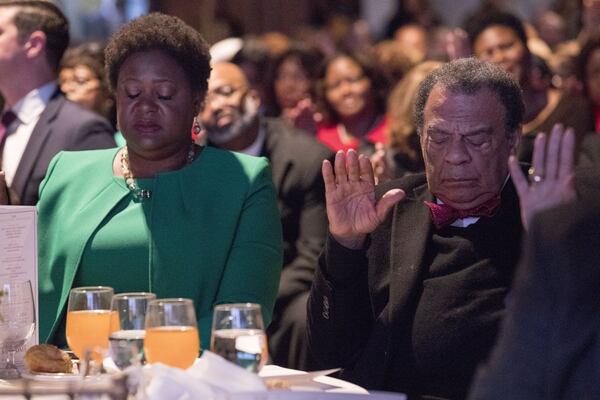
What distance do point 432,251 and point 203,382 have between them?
117 centimetres

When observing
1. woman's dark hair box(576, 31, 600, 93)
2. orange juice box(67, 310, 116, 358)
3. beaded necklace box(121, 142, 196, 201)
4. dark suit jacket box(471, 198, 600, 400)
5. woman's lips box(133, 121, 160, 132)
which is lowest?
orange juice box(67, 310, 116, 358)

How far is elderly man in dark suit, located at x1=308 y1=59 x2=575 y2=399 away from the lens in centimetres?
323

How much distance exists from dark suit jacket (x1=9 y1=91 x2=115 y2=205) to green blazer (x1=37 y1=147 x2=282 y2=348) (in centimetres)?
124

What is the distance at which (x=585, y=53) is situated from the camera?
6.50m

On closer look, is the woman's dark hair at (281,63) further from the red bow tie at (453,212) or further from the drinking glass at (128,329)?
the drinking glass at (128,329)

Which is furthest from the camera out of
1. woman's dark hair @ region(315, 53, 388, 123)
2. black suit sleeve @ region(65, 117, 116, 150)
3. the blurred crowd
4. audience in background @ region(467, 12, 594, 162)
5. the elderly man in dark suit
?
woman's dark hair @ region(315, 53, 388, 123)

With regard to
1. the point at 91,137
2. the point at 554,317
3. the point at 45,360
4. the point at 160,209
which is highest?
the point at 91,137

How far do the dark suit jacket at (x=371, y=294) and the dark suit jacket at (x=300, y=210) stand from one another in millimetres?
Result: 2177

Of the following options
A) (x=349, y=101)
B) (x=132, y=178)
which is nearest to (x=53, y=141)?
(x=132, y=178)

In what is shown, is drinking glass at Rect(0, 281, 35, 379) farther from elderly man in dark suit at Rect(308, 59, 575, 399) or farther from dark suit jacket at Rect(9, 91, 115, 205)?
dark suit jacket at Rect(9, 91, 115, 205)

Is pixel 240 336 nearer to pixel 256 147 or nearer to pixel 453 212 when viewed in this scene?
pixel 453 212

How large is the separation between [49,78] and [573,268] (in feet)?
12.2

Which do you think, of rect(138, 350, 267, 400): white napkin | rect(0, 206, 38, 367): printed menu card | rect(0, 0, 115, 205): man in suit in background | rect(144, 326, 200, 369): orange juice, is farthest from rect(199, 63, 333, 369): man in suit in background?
rect(138, 350, 267, 400): white napkin

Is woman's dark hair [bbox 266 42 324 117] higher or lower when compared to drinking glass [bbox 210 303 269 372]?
higher
